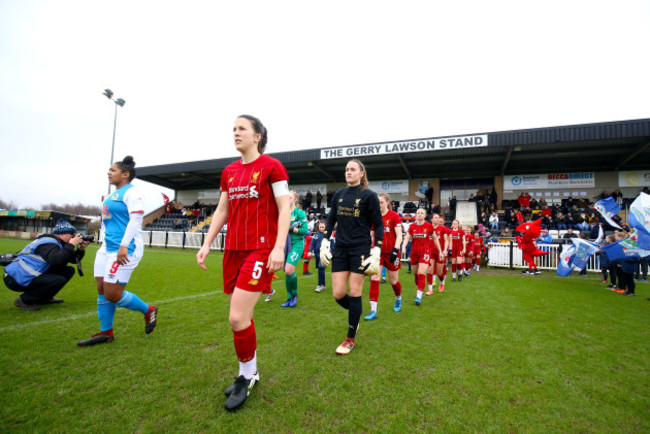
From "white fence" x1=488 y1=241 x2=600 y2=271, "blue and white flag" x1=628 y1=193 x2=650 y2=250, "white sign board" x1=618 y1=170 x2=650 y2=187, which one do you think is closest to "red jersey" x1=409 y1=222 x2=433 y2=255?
"blue and white flag" x1=628 y1=193 x2=650 y2=250

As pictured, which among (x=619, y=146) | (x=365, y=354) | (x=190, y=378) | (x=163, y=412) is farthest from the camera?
(x=619, y=146)

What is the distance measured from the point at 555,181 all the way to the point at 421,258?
67.3 ft

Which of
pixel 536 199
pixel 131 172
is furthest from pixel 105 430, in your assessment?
pixel 536 199

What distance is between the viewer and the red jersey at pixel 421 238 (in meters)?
6.27

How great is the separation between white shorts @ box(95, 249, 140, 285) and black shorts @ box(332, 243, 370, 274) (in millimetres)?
2255

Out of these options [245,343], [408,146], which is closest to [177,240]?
[408,146]

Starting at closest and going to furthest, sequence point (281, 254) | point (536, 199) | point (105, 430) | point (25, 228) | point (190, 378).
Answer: point (105, 430) < point (281, 254) < point (190, 378) < point (536, 199) < point (25, 228)

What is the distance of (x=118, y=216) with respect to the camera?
3.45 m

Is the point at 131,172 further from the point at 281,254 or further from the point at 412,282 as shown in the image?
the point at 412,282

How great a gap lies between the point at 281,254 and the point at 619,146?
24.7 metres

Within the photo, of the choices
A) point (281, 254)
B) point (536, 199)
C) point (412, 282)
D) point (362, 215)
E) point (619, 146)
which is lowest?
point (412, 282)

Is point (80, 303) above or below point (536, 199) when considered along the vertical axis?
below

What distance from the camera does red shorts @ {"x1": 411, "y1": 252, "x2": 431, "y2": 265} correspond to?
20.2ft

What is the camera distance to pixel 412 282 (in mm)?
8828
